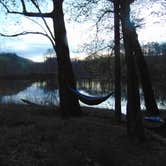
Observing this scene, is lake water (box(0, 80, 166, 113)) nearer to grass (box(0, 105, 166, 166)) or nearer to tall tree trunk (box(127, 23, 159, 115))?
tall tree trunk (box(127, 23, 159, 115))

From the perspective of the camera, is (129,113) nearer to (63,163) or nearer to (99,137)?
(99,137)

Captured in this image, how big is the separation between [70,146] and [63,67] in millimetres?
4576

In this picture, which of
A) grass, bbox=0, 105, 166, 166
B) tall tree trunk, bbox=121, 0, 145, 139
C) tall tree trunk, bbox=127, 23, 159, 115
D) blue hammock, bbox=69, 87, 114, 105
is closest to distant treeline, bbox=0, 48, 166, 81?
tall tree trunk, bbox=127, 23, 159, 115

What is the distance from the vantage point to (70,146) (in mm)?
6090

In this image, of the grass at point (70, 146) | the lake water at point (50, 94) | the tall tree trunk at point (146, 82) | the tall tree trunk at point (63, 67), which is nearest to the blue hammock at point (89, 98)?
the tall tree trunk at point (63, 67)

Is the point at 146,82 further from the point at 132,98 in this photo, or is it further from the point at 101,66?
the point at 132,98

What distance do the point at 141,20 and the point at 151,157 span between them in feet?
17.5

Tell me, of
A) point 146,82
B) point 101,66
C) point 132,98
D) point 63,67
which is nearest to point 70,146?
point 132,98

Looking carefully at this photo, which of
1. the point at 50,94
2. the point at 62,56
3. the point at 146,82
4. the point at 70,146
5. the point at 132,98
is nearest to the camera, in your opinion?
the point at 70,146

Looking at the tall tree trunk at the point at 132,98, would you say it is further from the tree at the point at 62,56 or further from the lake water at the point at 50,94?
the lake water at the point at 50,94

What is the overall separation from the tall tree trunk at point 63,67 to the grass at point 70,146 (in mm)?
2162

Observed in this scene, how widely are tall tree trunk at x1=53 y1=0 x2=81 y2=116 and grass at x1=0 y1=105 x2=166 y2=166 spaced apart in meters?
2.16

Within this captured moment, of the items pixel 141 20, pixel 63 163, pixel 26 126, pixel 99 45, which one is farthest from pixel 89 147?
pixel 99 45

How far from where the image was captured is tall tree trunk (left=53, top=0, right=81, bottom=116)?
33.7 feet
